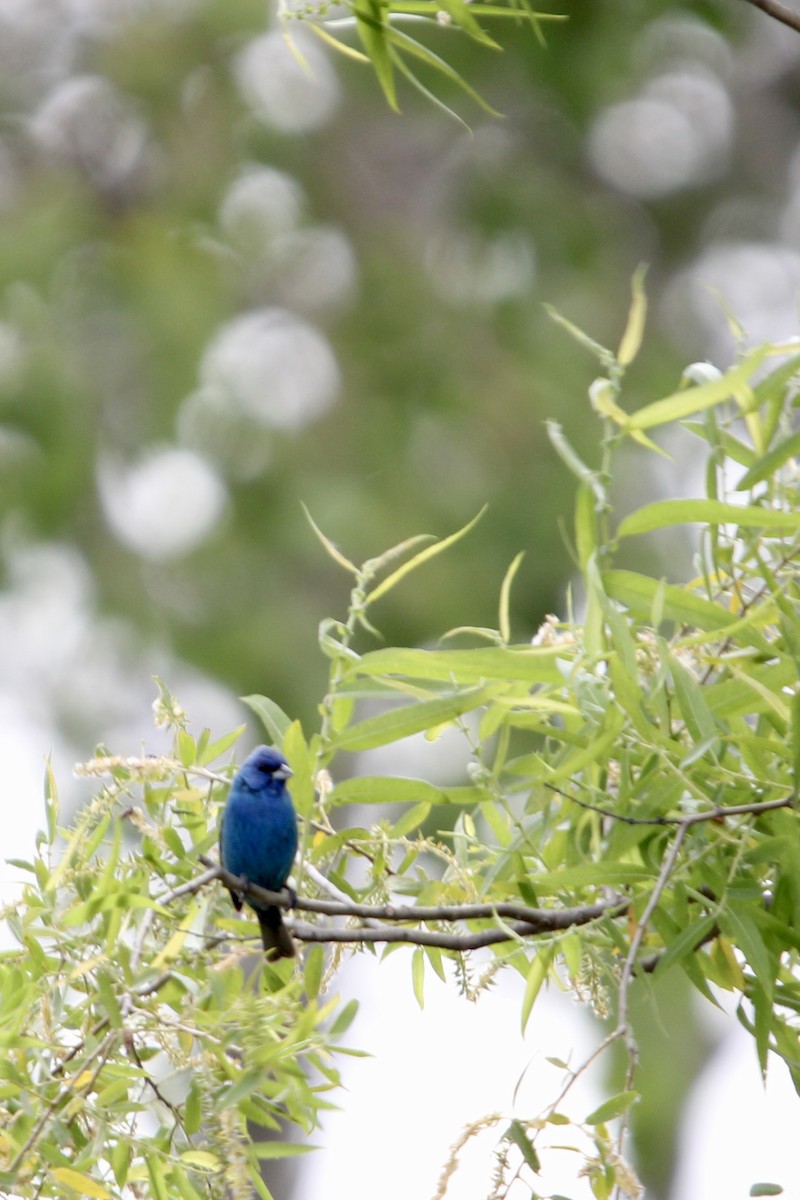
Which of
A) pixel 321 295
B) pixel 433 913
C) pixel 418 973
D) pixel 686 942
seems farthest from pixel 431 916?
pixel 321 295

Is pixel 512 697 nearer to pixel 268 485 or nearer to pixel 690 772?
pixel 690 772

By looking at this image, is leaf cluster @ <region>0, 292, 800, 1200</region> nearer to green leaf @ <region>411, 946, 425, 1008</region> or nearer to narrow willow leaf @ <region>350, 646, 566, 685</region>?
narrow willow leaf @ <region>350, 646, 566, 685</region>

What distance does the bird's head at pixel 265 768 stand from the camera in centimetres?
225

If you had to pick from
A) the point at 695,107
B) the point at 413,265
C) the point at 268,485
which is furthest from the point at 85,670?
the point at 695,107

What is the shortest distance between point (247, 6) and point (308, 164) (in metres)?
0.78

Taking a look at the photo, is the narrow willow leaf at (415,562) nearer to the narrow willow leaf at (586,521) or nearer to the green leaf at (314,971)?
the narrow willow leaf at (586,521)

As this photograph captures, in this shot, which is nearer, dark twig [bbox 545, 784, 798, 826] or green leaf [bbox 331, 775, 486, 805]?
dark twig [bbox 545, 784, 798, 826]

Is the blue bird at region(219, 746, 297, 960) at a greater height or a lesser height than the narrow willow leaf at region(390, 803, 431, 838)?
lesser

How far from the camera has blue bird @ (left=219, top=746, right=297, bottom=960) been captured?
195 centimetres

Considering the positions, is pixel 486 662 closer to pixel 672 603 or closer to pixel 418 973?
pixel 672 603

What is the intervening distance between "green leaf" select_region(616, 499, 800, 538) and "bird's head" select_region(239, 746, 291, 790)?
0.99m

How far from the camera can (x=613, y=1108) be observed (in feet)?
4.06

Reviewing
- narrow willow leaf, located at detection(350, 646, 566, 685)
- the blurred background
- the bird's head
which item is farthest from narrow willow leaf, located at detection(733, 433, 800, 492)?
the blurred background

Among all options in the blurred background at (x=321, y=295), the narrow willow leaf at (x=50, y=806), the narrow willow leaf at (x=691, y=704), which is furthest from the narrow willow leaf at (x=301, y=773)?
the blurred background at (x=321, y=295)
